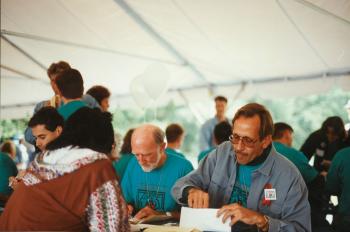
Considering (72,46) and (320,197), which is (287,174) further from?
(72,46)

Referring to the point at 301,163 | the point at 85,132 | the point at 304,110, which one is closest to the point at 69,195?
the point at 85,132

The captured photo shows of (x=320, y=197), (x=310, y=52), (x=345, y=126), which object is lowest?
(x=320, y=197)

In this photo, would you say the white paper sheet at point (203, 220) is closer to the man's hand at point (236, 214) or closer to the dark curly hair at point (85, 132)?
the man's hand at point (236, 214)

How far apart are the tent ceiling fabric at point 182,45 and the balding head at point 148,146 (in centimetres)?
138

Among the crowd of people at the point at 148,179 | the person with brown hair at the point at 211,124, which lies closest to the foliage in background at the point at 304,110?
the person with brown hair at the point at 211,124

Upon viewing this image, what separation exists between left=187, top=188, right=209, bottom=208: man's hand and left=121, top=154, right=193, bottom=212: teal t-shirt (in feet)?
2.35

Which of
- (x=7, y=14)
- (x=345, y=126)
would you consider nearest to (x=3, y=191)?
(x=7, y=14)

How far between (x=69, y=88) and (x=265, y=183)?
131cm

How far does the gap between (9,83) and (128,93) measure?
1845mm

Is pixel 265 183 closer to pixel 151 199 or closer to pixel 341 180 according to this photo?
pixel 151 199

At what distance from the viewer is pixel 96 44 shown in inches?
211

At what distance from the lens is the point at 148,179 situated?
283cm

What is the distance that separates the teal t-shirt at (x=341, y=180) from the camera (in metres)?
3.07

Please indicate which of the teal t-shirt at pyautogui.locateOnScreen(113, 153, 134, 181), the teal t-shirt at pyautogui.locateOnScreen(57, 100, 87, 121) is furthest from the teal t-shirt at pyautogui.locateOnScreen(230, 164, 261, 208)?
the teal t-shirt at pyautogui.locateOnScreen(113, 153, 134, 181)
